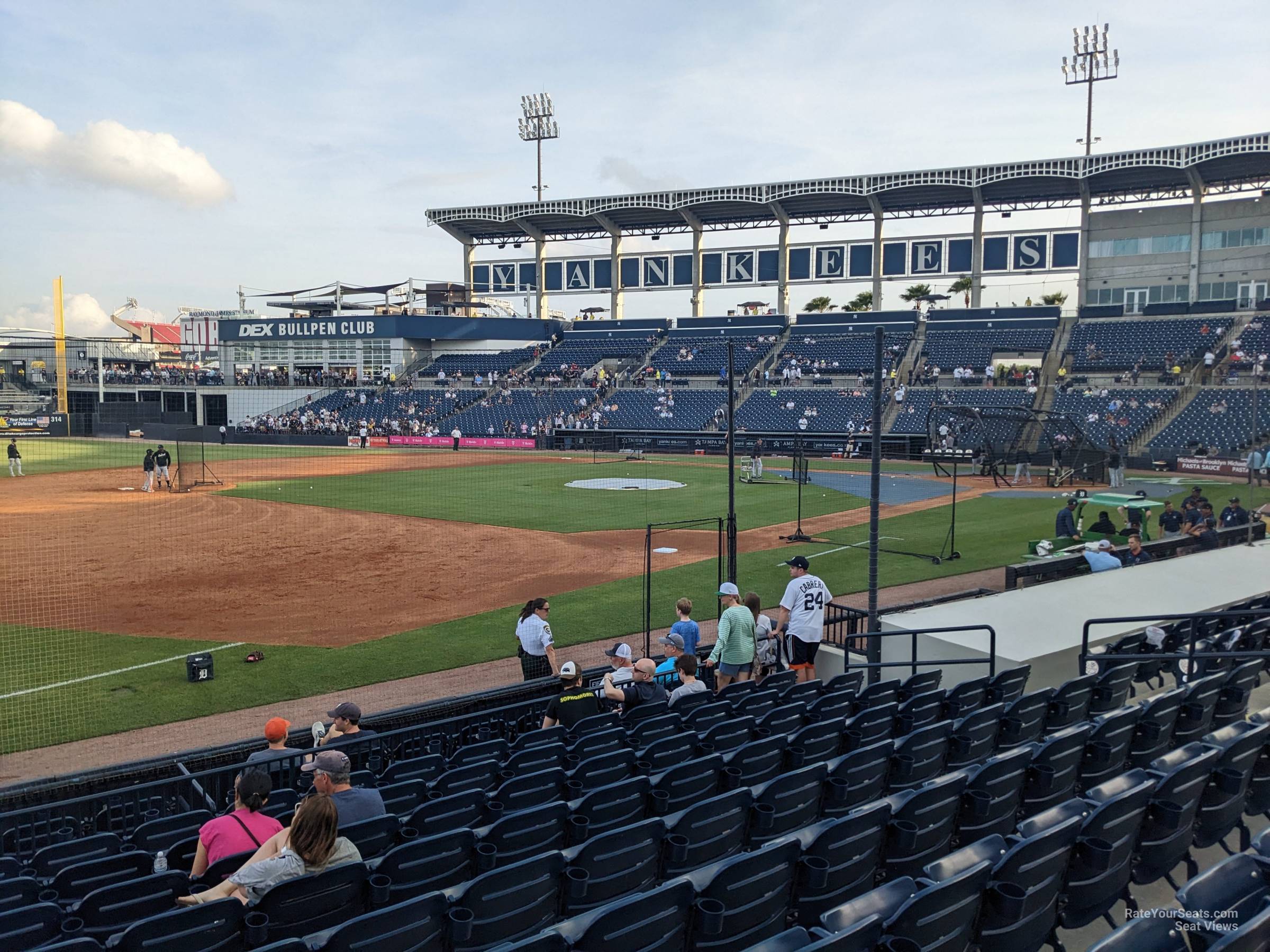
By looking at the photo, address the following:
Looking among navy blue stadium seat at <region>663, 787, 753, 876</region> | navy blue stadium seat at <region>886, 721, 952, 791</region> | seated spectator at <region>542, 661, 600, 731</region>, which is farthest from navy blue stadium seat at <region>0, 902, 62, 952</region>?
navy blue stadium seat at <region>886, 721, 952, 791</region>

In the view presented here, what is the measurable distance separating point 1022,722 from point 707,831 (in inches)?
137

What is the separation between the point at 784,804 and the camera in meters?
5.87

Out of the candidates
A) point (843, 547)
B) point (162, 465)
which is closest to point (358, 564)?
point (843, 547)

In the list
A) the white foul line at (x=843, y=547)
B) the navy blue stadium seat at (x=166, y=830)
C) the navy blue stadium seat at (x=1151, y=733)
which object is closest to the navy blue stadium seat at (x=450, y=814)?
the navy blue stadium seat at (x=166, y=830)

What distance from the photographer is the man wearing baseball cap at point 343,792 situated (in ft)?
19.3

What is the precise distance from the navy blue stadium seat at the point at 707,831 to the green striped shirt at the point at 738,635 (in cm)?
506

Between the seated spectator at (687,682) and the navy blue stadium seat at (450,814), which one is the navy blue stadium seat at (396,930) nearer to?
the navy blue stadium seat at (450,814)

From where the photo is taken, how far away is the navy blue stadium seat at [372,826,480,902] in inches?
197

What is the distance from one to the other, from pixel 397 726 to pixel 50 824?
3380 mm

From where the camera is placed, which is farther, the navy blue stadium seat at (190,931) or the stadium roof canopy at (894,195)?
the stadium roof canopy at (894,195)

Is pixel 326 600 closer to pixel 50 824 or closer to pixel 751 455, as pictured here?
pixel 50 824

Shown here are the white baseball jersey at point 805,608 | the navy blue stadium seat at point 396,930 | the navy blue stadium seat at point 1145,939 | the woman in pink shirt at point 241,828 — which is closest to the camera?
the navy blue stadium seat at point 1145,939

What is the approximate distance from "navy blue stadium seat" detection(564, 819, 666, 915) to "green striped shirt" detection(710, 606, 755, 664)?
5639mm

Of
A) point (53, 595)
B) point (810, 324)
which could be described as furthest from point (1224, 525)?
point (810, 324)
